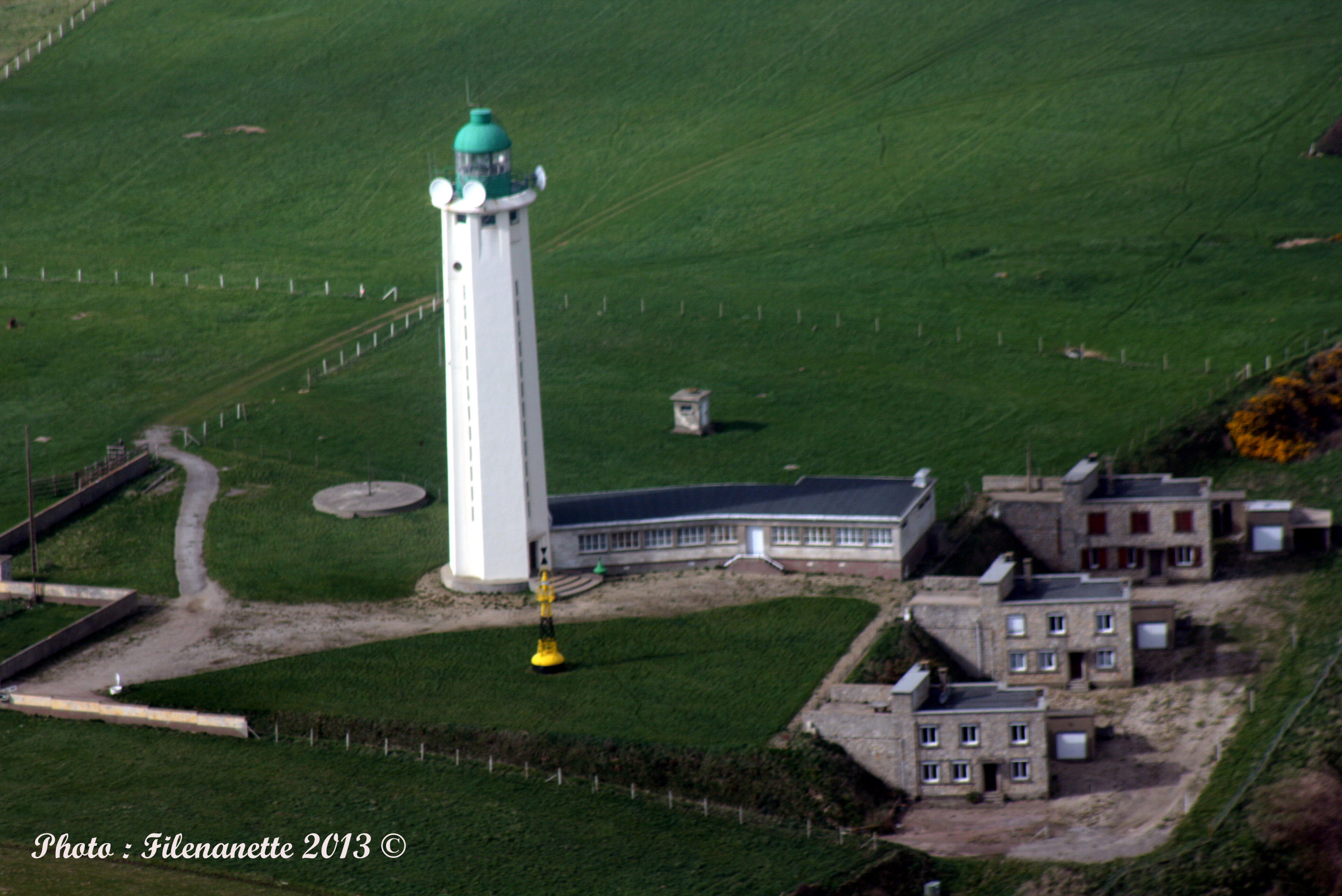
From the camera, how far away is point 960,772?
252 ft

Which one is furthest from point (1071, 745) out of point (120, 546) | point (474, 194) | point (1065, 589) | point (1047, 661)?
point (120, 546)

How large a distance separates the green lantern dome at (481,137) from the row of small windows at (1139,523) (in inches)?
1361

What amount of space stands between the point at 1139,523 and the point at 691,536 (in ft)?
73.3

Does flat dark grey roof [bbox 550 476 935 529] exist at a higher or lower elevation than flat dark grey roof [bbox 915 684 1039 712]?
higher

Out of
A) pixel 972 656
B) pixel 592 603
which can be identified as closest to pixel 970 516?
pixel 972 656

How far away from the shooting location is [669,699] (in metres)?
80.4

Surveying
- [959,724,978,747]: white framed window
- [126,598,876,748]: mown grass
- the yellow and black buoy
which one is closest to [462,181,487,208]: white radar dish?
the yellow and black buoy

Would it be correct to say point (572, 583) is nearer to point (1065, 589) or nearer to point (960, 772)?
point (1065, 589)

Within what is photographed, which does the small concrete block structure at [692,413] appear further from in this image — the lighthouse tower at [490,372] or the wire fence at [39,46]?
the wire fence at [39,46]

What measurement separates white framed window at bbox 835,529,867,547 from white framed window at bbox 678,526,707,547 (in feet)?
21.0

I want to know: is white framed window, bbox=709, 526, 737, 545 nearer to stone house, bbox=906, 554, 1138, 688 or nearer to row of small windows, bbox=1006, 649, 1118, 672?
stone house, bbox=906, 554, 1138, 688

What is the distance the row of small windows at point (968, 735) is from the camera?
76.4 m

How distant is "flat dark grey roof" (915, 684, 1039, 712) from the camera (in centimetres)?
7706

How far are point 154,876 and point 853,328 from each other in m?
76.1
